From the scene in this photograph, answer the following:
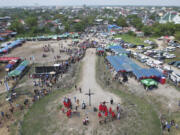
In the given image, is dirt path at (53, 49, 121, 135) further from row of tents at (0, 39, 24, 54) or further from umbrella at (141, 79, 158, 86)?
row of tents at (0, 39, 24, 54)

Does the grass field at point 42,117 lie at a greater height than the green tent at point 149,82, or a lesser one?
lesser

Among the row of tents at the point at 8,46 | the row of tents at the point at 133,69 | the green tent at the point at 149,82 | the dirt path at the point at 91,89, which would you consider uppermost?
the row of tents at the point at 8,46

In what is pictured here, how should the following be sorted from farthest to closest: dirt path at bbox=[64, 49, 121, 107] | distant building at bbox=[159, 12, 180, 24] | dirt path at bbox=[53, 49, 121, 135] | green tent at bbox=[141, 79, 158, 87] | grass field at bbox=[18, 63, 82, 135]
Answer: distant building at bbox=[159, 12, 180, 24]
green tent at bbox=[141, 79, 158, 87]
dirt path at bbox=[64, 49, 121, 107]
grass field at bbox=[18, 63, 82, 135]
dirt path at bbox=[53, 49, 121, 135]

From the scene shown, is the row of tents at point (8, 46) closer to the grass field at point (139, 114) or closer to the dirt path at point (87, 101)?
the dirt path at point (87, 101)

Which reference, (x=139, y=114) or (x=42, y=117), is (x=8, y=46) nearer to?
(x=42, y=117)

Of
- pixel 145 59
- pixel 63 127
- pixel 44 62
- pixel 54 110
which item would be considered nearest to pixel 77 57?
pixel 44 62

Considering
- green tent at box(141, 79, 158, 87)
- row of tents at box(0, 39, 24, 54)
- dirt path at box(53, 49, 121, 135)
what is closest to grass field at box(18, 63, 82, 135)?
dirt path at box(53, 49, 121, 135)

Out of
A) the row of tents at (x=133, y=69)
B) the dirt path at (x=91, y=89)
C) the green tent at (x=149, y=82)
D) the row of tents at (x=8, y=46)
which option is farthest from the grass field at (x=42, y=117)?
the row of tents at (x=8, y=46)

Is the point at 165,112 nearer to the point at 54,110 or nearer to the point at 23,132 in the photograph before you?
the point at 54,110
